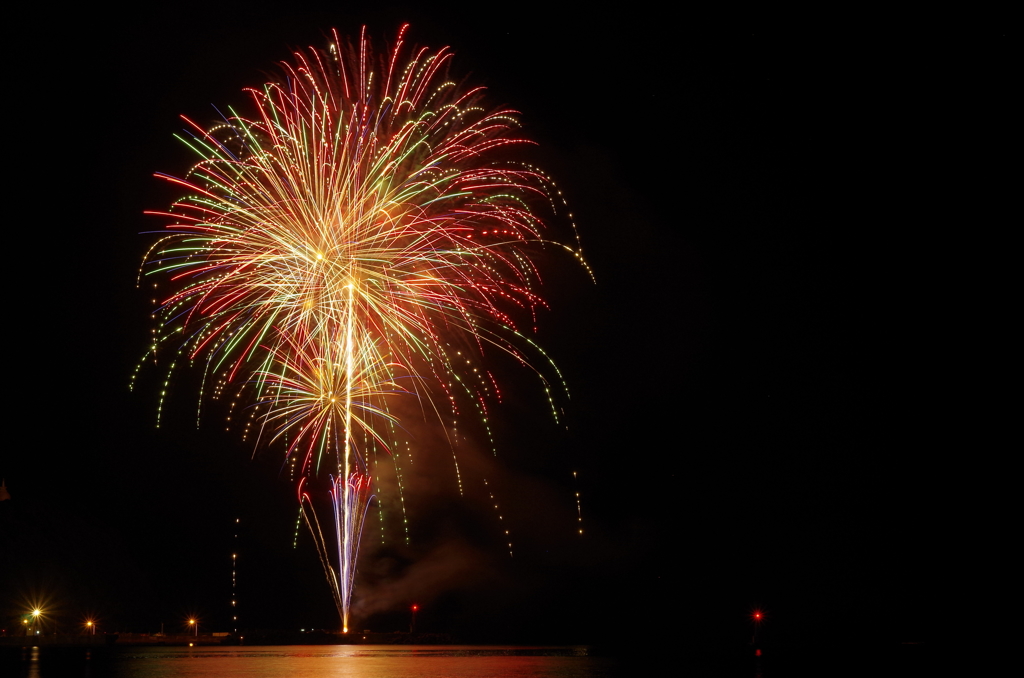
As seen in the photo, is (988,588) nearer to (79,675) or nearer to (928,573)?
(928,573)

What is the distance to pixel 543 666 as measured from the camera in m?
56.1

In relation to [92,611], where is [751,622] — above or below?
below

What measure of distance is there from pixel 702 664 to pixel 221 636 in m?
58.4

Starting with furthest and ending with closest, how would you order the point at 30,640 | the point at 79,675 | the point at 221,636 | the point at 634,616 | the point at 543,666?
1. the point at 634,616
2. the point at 221,636
3. the point at 30,640
4. the point at 543,666
5. the point at 79,675

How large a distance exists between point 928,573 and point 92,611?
7850 centimetres

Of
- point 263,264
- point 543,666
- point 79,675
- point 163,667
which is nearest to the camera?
point 263,264

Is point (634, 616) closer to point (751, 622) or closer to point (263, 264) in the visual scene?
point (751, 622)

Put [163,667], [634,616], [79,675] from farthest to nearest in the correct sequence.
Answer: [634,616]
[163,667]
[79,675]

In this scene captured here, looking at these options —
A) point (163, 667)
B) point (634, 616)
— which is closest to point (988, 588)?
point (634, 616)

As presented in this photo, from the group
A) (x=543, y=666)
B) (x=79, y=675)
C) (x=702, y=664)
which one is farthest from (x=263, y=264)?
(x=702, y=664)

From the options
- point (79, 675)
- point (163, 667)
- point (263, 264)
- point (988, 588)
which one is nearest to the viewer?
point (263, 264)

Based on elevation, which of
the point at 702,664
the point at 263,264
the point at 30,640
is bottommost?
the point at 702,664

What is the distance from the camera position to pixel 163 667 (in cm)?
5147

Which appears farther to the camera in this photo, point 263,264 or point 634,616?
point 634,616
